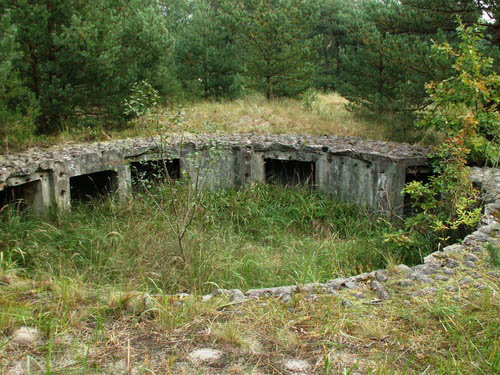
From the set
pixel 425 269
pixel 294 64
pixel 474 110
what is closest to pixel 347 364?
pixel 425 269

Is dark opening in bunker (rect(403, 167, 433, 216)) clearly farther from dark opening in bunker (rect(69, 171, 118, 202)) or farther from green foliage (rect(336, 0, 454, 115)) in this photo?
dark opening in bunker (rect(69, 171, 118, 202))

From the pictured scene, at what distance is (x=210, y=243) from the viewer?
18.0 ft

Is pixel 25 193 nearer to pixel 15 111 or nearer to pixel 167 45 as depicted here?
pixel 15 111

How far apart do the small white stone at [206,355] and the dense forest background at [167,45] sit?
206 inches

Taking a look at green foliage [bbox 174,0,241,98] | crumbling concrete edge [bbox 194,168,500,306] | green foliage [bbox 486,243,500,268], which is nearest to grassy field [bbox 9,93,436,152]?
green foliage [bbox 174,0,241,98]

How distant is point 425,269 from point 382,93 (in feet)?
24.2

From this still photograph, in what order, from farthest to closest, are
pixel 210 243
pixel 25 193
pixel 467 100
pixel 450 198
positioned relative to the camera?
pixel 25 193 → pixel 467 100 → pixel 210 243 → pixel 450 198

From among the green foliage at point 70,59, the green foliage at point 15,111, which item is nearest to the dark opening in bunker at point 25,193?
the green foliage at point 15,111

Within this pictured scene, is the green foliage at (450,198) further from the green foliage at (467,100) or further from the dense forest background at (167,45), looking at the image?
the dense forest background at (167,45)

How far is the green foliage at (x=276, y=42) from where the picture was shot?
11.9 metres

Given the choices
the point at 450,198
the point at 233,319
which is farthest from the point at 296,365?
the point at 450,198

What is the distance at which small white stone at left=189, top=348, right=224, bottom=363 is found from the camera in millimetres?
2581

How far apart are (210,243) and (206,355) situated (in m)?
2.90

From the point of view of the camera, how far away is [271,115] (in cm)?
1109
